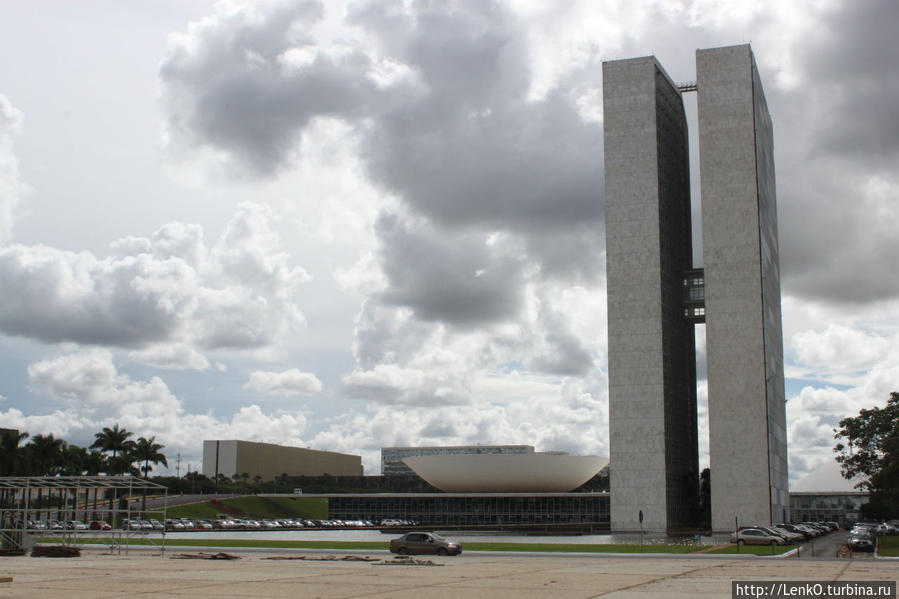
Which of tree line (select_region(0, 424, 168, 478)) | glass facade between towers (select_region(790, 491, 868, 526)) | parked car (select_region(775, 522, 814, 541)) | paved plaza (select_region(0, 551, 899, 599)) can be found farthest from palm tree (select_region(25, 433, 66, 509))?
glass facade between towers (select_region(790, 491, 868, 526))

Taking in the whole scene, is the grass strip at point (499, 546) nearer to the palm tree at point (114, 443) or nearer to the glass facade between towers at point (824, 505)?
the palm tree at point (114, 443)

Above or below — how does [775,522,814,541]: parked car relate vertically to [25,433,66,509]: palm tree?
below

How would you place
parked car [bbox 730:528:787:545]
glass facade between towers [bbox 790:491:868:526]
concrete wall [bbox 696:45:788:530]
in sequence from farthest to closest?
1. glass facade between towers [bbox 790:491:868:526]
2. concrete wall [bbox 696:45:788:530]
3. parked car [bbox 730:528:787:545]

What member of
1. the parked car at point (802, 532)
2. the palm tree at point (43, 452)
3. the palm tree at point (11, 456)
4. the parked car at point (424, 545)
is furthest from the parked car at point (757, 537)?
the palm tree at point (43, 452)

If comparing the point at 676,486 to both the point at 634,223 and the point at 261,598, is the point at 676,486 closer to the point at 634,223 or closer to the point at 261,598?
the point at 634,223

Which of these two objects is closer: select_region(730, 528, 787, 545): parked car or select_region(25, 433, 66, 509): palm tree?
select_region(730, 528, 787, 545): parked car

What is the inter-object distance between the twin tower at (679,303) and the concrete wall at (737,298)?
117 mm

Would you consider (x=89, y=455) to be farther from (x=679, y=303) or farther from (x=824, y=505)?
(x=824, y=505)

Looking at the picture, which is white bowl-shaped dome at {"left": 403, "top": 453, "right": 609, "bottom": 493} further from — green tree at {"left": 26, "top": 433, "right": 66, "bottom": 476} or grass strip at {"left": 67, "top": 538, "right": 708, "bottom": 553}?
grass strip at {"left": 67, "top": 538, "right": 708, "bottom": 553}

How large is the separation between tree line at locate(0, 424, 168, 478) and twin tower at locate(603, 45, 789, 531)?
218 ft

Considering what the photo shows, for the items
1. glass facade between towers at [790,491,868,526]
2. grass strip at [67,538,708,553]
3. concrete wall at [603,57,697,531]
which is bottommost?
glass facade between towers at [790,491,868,526]

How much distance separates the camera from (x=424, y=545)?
151ft

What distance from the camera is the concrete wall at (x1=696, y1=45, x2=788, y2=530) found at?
99500 mm

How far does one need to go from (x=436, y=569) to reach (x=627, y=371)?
72.4 meters
